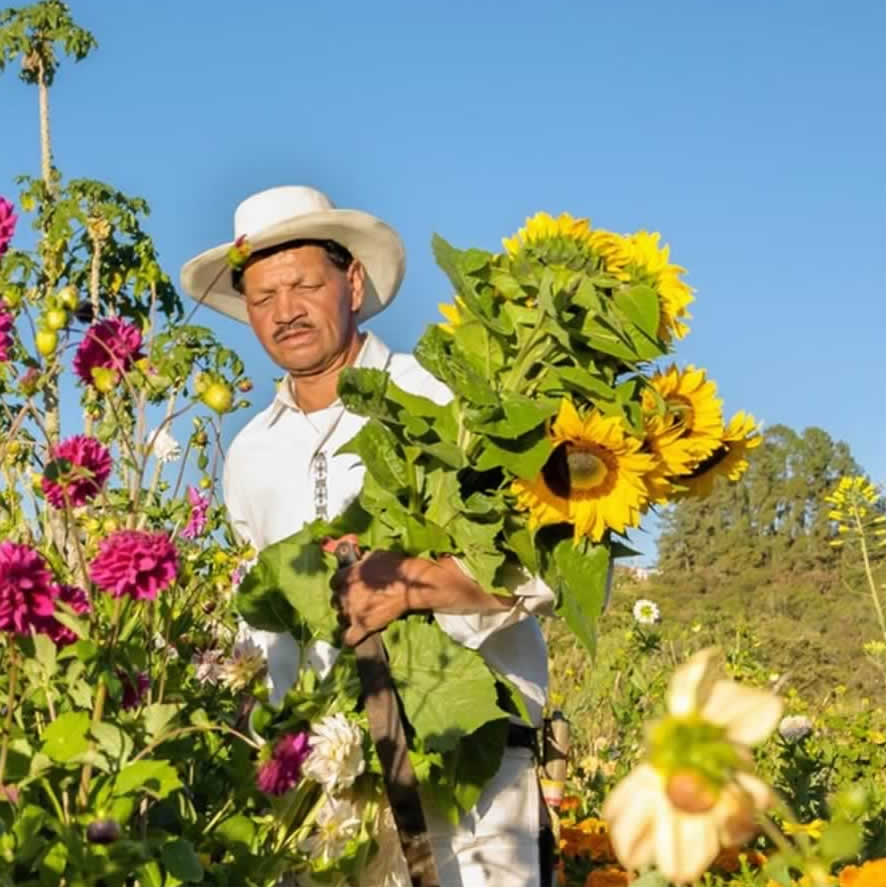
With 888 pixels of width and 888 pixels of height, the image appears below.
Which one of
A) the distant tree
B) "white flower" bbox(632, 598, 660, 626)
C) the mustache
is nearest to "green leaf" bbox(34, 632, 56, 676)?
the mustache

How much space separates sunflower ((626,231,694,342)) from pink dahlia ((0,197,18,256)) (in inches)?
32.6

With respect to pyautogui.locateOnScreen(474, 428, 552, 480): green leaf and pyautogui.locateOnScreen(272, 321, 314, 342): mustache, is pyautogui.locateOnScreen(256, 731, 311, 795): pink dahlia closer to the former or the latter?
pyautogui.locateOnScreen(474, 428, 552, 480): green leaf

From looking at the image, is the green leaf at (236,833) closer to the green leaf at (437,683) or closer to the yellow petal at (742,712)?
the green leaf at (437,683)

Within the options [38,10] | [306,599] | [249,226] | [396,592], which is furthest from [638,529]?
[38,10]

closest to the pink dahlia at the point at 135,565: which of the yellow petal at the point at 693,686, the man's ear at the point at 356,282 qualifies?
the yellow petal at the point at 693,686

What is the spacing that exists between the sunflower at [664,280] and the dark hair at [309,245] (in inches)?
34.2

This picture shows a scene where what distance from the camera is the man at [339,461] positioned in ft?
7.20

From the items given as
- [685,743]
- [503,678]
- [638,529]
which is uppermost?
[638,529]

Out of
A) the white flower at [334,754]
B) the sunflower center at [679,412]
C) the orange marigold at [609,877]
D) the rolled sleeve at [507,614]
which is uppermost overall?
the sunflower center at [679,412]

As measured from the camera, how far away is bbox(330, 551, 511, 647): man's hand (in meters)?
2.16

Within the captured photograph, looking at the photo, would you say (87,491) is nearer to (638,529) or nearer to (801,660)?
(638,529)

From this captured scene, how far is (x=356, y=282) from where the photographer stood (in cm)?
300

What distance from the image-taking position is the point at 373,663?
2154mm

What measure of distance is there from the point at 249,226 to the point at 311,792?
A: 118 centimetres
